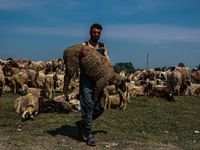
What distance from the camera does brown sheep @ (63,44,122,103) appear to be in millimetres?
5102

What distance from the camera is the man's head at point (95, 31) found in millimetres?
5414

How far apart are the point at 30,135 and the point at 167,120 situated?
17.1ft

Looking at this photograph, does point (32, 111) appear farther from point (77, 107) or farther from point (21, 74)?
point (21, 74)

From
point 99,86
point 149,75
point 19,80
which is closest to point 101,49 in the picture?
point 99,86

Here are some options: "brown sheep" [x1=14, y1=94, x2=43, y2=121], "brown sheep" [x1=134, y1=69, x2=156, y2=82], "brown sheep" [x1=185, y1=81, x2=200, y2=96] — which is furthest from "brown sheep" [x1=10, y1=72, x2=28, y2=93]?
"brown sheep" [x1=134, y1=69, x2=156, y2=82]

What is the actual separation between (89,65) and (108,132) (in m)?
2.43

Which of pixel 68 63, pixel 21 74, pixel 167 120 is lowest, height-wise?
pixel 167 120

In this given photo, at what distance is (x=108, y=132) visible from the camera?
21.3 ft

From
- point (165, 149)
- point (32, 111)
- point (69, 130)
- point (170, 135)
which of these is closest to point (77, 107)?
point (32, 111)

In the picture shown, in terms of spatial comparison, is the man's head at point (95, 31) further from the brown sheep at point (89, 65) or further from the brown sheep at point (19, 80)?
the brown sheep at point (19, 80)

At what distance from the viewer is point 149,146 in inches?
209

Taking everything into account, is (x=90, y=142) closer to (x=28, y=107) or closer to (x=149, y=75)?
(x=28, y=107)

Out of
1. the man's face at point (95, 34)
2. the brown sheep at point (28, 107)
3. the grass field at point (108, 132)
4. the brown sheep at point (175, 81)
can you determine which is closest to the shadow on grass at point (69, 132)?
the grass field at point (108, 132)

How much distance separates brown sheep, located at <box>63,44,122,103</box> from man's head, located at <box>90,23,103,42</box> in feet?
1.35
